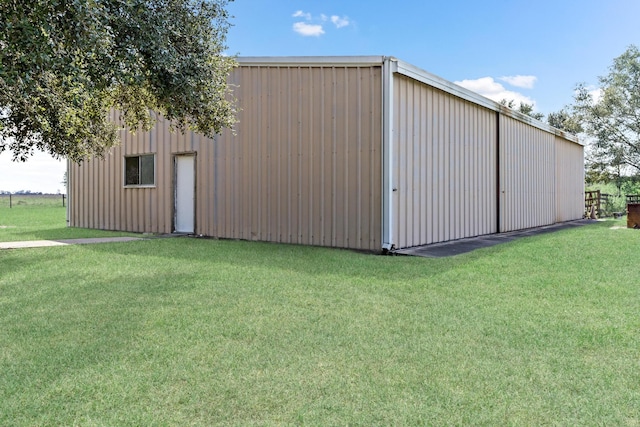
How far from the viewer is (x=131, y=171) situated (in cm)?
1059

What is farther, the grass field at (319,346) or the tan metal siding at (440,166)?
the tan metal siding at (440,166)

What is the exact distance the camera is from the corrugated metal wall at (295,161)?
22.8 ft

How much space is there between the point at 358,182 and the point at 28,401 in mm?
5586

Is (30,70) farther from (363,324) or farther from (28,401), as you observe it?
(363,324)

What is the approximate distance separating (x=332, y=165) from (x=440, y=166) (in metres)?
2.29

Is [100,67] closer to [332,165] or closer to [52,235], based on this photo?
[332,165]

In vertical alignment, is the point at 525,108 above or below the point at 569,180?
above

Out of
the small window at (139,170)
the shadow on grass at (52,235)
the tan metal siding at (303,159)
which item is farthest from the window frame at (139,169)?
the tan metal siding at (303,159)

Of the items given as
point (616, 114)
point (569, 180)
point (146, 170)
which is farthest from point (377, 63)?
point (616, 114)

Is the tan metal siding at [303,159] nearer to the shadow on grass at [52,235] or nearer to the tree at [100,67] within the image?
the tree at [100,67]

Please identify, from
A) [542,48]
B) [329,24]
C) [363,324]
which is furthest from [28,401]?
[542,48]

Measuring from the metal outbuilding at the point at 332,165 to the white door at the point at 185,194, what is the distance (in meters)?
0.02

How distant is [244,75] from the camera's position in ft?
27.2

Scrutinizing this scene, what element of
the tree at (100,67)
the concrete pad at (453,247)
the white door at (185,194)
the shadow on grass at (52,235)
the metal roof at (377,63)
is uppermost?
the metal roof at (377,63)
